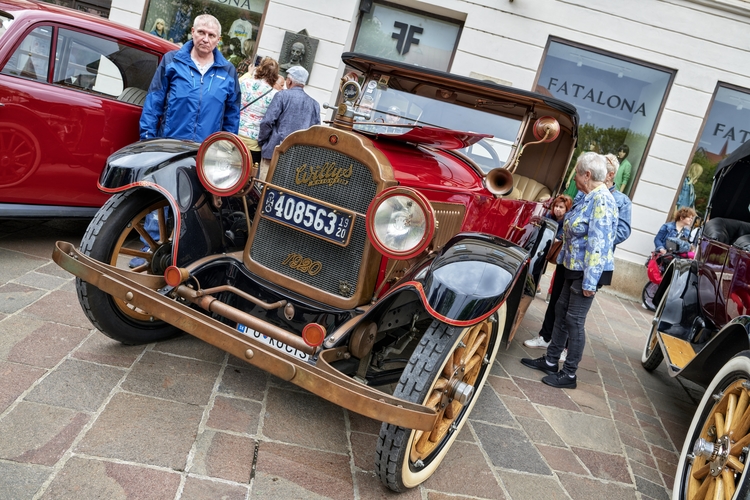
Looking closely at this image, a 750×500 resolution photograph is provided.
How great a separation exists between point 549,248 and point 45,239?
3993 millimetres

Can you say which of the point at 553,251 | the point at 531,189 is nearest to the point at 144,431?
the point at 531,189

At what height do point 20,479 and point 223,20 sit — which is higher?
point 223,20

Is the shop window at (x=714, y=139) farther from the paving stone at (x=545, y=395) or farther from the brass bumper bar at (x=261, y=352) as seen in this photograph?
the brass bumper bar at (x=261, y=352)

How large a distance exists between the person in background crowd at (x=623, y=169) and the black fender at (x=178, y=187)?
729 centimetres

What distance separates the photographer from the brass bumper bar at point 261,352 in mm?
2092

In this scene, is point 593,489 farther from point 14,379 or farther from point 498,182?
point 14,379

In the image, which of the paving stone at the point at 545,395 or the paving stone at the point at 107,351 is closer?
the paving stone at the point at 107,351

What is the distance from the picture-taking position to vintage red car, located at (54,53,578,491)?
232 centimetres

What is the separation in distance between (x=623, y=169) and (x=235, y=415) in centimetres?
780

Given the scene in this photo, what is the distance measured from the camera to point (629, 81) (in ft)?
28.6

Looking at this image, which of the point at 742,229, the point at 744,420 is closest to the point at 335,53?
the point at 742,229

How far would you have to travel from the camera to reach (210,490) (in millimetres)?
2146

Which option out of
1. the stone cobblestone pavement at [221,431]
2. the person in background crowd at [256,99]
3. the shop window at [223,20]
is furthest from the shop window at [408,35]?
the stone cobblestone pavement at [221,431]

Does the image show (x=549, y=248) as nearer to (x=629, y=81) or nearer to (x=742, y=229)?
(x=742, y=229)
